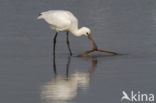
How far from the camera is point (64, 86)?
11570 millimetres

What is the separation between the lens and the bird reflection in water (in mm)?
10539

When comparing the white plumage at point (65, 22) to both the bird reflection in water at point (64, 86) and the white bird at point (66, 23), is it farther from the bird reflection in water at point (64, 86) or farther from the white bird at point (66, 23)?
the bird reflection in water at point (64, 86)

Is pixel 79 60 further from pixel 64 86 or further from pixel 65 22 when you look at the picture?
pixel 64 86

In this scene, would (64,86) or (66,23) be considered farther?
(66,23)

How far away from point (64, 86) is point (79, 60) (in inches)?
134

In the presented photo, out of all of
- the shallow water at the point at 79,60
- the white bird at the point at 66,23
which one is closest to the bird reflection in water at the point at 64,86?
the shallow water at the point at 79,60

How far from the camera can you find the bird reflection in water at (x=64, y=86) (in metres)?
10.5

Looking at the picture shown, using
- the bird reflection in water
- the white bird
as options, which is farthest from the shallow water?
the white bird

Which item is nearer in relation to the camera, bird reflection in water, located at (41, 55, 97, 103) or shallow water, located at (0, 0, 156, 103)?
bird reflection in water, located at (41, 55, 97, 103)

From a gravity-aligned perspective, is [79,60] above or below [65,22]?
below

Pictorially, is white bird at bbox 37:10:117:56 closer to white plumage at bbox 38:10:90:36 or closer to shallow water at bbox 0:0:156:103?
white plumage at bbox 38:10:90:36

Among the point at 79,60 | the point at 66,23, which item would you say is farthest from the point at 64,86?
the point at 66,23

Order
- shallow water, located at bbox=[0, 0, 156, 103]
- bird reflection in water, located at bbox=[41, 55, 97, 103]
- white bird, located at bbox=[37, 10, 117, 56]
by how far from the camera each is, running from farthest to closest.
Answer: white bird, located at bbox=[37, 10, 117, 56] < shallow water, located at bbox=[0, 0, 156, 103] < bird reflection in water, located at bbox=[41, 55, 97, 103]

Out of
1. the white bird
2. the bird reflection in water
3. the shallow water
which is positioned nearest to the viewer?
the bird reflection in water
